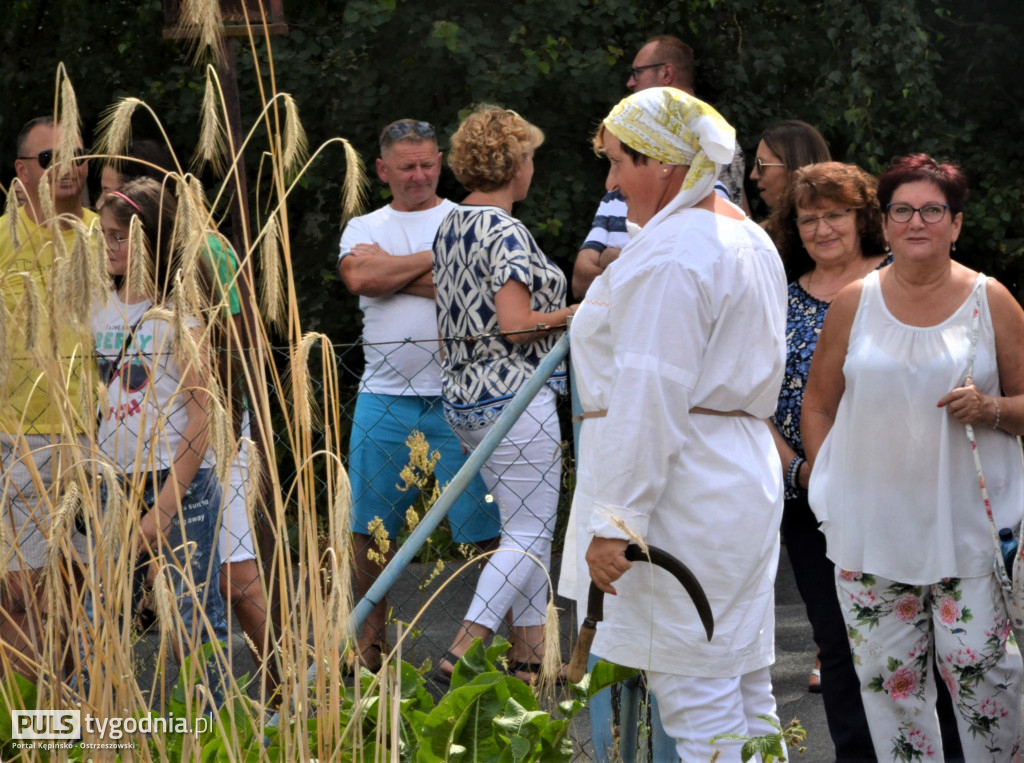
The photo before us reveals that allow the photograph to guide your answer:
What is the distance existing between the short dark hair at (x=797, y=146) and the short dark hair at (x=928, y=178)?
0.97 meters

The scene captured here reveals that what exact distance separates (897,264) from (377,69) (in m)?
4.88

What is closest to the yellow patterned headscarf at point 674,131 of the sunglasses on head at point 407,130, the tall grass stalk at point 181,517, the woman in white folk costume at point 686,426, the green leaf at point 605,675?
the woman in white folk costume at point 686,426

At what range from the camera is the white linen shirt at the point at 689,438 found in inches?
93.8

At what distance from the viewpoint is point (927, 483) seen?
295cm

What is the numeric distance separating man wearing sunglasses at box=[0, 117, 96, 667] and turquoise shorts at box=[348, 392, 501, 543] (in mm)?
1052

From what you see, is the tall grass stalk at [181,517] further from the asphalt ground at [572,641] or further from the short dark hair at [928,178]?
the short dark hair at [928,178]

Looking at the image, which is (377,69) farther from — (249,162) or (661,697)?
(661,697)

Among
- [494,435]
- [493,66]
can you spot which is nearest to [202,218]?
[494,435]

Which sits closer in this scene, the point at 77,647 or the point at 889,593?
the point at 77,647

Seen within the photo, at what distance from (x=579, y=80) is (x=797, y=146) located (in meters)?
3.20

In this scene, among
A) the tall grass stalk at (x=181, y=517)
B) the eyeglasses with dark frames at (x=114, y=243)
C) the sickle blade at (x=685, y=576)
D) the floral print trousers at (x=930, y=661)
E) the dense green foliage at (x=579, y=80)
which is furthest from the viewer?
the dense green foliage at (x=579, y=80)

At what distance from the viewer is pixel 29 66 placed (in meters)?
8.00

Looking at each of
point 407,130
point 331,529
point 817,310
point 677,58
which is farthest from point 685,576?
point 677,58

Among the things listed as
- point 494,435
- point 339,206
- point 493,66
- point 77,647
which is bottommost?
point 77,647
